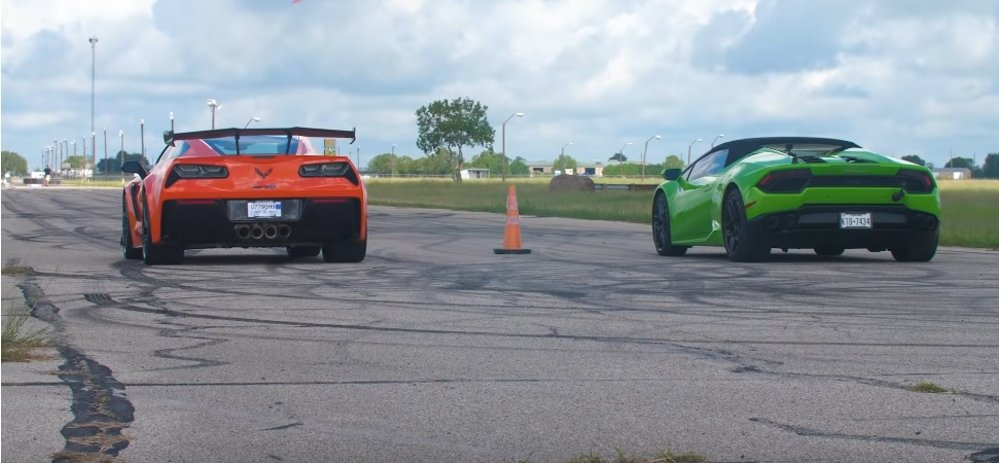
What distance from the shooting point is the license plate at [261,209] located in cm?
1234

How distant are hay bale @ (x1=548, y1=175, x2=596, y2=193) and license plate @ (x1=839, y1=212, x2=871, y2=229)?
4711 centimetres

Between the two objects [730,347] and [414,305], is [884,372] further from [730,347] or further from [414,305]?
[414,305]

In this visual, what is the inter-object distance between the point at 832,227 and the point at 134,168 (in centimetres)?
679

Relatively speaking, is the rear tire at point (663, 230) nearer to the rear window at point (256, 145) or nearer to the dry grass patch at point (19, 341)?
the rear window at point (256, 145)

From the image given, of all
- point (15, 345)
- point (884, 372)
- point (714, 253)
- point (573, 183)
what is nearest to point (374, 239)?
point (714, 253)

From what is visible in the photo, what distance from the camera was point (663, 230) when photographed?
14414 mm

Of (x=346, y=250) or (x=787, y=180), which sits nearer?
(x=787, y=180)

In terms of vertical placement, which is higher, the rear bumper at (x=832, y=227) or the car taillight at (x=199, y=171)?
the car taillight at (x=199, y=171)

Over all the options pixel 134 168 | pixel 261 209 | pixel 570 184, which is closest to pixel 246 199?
pixel 261 209

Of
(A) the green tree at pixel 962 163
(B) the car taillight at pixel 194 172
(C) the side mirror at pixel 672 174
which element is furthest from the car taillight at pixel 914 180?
(A) the green tree at pixel 962 163

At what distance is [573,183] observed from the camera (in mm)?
61188

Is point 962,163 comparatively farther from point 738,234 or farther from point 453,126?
point 738,234

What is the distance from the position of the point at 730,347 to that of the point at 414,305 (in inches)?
104

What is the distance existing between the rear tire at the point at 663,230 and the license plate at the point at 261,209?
409cm
